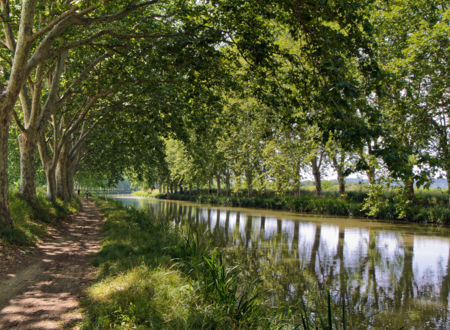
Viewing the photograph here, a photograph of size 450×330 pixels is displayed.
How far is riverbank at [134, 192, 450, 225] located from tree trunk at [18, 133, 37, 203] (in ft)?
51.3

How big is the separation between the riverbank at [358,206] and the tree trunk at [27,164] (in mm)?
15651

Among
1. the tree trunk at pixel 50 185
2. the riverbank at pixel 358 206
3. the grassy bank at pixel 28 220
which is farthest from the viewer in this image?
the riverbank at pixel 358 206

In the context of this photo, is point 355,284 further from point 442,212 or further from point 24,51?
point 442,212

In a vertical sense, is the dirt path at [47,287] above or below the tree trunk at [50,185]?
below

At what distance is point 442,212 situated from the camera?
75.4 ft

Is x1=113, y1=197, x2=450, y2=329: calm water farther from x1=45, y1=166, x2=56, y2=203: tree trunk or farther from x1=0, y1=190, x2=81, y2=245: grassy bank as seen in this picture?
x1=45, y1=166, x2=56, y2=203: tree trunk

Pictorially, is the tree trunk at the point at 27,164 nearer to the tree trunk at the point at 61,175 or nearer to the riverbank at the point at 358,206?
the tree trunk at the point at 61,175

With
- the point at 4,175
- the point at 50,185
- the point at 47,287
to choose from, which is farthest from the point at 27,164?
the point at 47,287

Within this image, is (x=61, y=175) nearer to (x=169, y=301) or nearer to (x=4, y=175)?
(x=4, y=175)

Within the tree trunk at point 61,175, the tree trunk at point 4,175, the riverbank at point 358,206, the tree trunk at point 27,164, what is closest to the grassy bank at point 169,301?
the tree trunk at point 4,175

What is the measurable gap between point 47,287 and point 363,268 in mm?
9160

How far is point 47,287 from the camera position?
19.6 ft

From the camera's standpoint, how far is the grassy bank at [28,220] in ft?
28.3

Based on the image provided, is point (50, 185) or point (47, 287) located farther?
point (50, 185)
